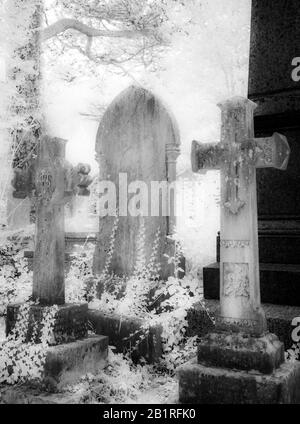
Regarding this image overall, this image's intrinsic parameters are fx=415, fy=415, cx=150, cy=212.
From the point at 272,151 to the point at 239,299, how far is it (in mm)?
969

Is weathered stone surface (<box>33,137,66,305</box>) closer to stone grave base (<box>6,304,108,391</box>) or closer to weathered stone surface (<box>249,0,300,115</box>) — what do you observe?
stone grave base (<box>6,304,108,391</box>)

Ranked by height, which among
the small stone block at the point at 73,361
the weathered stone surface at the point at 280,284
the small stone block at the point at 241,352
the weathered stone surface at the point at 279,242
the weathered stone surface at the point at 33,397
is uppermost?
the weathered stone surface at the point at 279,242

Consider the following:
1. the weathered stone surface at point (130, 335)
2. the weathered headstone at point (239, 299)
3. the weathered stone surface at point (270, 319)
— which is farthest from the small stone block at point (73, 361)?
the weathered headstone at point (239, 299)

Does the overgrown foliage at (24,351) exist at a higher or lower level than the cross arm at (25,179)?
lower

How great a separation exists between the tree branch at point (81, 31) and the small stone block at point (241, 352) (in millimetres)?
8885

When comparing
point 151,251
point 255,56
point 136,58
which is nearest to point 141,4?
point 136,58

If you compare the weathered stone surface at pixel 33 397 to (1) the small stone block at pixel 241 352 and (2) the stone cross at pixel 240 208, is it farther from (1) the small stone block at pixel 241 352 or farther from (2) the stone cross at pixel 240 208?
(2) the stone cross at pixel 240 208

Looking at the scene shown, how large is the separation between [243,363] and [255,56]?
284cm

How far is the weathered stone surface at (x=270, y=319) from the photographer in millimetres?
3047

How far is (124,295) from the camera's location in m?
4.46

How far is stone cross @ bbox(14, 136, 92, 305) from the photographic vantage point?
138 inches

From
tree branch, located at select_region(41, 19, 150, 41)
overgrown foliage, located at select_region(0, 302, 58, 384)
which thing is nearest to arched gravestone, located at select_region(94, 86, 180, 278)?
overgrown foliage, located at select_region(0, 302, 58, 384)

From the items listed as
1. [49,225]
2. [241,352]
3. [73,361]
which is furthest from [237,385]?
[49,225]
